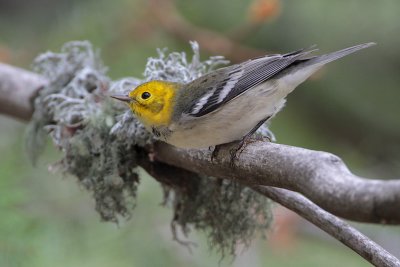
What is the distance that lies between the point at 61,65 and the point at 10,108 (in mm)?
437

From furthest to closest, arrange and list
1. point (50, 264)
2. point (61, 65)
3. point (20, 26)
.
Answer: point (20, 26) → point (50, 264) → point (61, 65)

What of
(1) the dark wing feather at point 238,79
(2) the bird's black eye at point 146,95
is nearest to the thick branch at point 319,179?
(1) the dark wing feather at point 238,79

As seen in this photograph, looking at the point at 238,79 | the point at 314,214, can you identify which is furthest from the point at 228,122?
the point at 314,214

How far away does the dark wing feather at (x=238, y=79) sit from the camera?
3.22 metres

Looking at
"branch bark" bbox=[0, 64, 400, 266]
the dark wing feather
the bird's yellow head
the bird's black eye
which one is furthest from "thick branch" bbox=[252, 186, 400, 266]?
the bird's black eye

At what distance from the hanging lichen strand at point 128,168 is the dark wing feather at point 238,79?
0.12m

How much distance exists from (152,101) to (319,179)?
1.54 meters

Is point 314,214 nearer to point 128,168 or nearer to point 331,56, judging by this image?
point 331,56

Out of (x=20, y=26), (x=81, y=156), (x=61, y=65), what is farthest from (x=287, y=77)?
(x=20, y=26)

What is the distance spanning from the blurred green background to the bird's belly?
857 millimetres

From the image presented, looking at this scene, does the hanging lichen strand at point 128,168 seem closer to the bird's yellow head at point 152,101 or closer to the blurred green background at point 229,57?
the bird's yellow head at point 152,101

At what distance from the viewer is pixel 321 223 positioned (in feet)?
8.78

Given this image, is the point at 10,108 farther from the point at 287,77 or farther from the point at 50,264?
the point at 287,77

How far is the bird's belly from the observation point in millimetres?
3041
